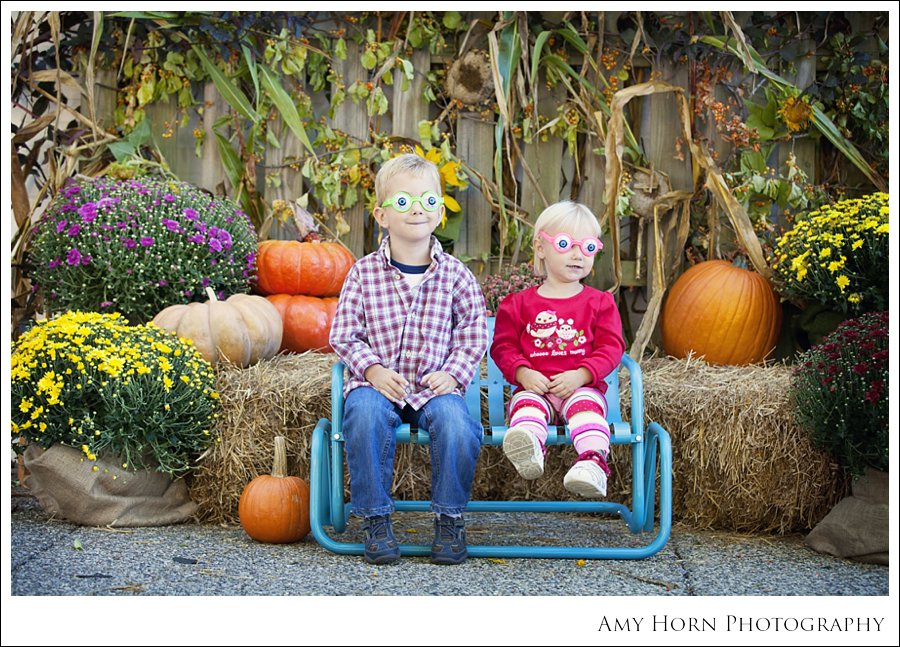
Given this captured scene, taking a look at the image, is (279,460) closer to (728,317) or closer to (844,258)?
(728,317)

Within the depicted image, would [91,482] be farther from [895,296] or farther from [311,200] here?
[895,296]

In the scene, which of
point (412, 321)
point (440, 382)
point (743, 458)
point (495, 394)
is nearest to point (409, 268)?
Answer: point (412, 321)

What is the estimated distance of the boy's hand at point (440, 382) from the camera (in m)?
2.99

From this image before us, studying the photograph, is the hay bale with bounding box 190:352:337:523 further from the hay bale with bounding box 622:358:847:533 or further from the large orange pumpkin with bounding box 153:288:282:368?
the hay bale with bounding box 622:358:847:533

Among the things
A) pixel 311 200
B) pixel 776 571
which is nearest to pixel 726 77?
pixel 311 200

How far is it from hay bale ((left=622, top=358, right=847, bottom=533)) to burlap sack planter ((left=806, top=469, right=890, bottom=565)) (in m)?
0.20

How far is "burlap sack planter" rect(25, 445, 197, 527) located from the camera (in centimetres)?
319

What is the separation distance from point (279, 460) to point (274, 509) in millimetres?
172

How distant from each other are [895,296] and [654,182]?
6.69 ft

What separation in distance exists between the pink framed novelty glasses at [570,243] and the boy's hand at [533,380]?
16.1 inches

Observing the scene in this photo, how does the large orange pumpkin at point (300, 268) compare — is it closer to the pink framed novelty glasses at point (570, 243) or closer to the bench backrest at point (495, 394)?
the bench backrest at point (495, 394)

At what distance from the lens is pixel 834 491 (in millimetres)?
3320

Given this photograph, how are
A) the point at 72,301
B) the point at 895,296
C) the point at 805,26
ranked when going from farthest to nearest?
the point at 805,26 < the point at 72,301 < the point at 895,296

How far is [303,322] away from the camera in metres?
4.06
